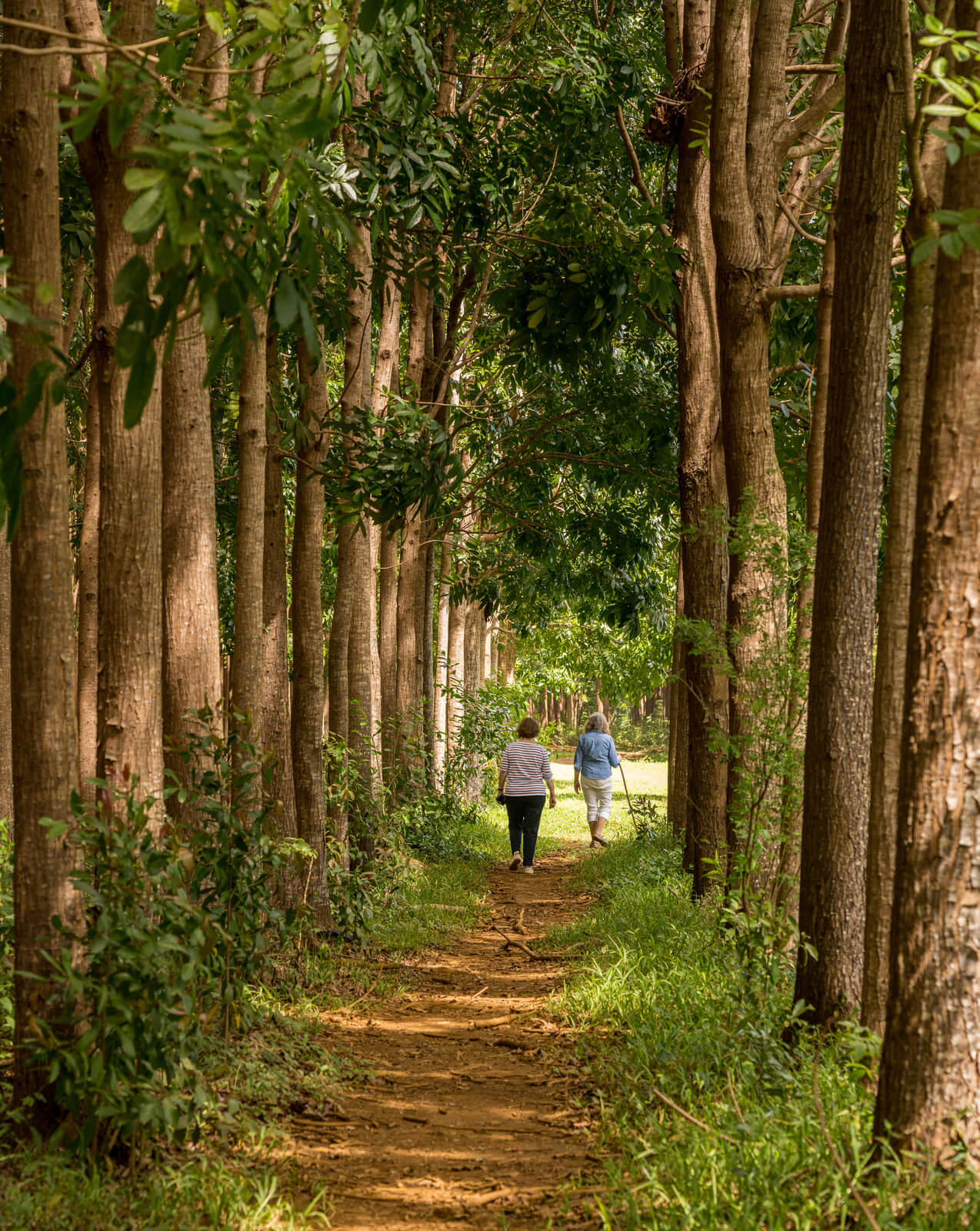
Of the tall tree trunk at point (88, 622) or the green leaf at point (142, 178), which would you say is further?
the tall tree trunk at point (88, 622)

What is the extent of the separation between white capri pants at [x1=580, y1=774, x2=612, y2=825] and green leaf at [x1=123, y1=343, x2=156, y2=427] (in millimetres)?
13323

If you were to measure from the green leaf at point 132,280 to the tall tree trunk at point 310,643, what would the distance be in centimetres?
512

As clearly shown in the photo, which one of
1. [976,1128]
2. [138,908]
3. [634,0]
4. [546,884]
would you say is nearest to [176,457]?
[138,908]

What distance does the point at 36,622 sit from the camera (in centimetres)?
395

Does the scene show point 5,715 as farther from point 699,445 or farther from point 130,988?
point 699,445

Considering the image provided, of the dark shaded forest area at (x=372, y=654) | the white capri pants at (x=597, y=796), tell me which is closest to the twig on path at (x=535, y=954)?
the dark shaded forest area at (x=372, y=654)

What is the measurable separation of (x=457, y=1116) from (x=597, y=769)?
10.3 metres

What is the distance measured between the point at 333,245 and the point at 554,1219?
207 inches

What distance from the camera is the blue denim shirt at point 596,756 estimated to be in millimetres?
15297

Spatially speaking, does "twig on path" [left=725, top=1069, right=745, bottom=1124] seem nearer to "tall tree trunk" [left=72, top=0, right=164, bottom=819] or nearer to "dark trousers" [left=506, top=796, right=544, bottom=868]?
"tall tree trunk" [left=72, top=0, right=164, bottom=819]

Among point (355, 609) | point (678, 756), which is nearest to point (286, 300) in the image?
point (355, 609)

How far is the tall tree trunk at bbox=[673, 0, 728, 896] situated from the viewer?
8.86 meters

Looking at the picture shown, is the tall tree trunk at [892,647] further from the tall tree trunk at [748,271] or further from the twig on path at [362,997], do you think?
the twig on path at [362,997]

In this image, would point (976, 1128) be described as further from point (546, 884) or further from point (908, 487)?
point (546, 884)
